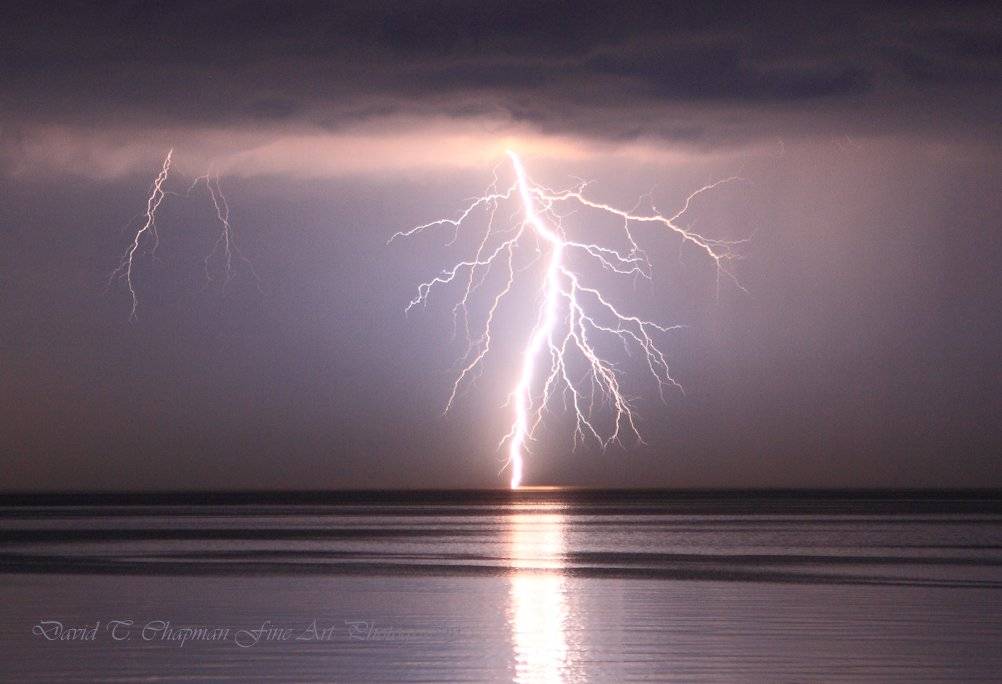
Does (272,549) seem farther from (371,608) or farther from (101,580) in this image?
(371,608)

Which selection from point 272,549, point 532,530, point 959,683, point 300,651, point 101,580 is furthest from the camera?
point 532,530

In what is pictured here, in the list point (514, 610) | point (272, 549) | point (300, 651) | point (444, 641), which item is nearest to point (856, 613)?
point (514, 610)

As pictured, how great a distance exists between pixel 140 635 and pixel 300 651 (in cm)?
174

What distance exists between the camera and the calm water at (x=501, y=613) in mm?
10898

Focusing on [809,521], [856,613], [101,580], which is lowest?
[856,613]

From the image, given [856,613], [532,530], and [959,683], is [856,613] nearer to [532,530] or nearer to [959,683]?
[959,683]

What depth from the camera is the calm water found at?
10.9 meters

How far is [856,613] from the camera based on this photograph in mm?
14422

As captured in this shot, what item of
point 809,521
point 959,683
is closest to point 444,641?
point 959,683

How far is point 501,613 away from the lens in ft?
47.9

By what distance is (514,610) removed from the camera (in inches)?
588

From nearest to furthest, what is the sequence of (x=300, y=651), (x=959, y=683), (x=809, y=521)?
1. (x=959, y=683)
2. (x=300, y=651)
3. (x=809, y=521)

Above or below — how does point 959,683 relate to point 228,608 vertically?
below

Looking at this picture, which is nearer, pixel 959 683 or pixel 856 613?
pixel 959 683
